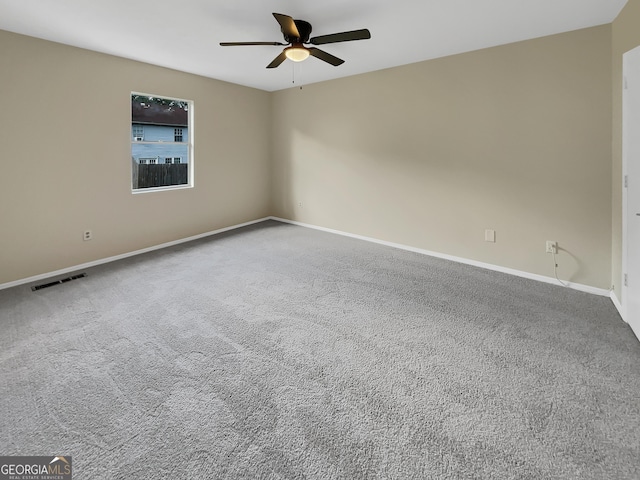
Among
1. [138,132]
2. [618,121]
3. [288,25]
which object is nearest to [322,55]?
[288,25]

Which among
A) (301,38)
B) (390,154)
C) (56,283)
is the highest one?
(301,38)

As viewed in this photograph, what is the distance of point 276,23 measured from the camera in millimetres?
3021

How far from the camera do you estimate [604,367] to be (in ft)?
6.61

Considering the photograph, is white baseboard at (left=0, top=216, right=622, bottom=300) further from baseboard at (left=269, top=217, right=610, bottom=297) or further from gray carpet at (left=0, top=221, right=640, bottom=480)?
gray carpet at (left=0, top=221, right=640, bottom=480)

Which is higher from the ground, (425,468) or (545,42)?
(545,42)

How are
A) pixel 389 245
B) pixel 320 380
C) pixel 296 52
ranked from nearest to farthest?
pixel 320 380 → pixel 296 52 → pixel 389 245

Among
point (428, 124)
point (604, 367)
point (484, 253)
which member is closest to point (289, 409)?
point (604, 367)

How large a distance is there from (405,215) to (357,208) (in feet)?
2.81

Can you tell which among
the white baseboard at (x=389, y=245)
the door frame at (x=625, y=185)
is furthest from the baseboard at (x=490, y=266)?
the door frame at (x=625, y=185)

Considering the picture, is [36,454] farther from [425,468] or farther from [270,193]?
[270,193]

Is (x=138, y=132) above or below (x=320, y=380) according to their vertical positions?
above

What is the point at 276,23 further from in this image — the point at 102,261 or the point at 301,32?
the point at 102,261

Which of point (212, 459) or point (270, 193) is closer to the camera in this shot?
point (212, 459)

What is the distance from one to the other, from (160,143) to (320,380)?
416cm
